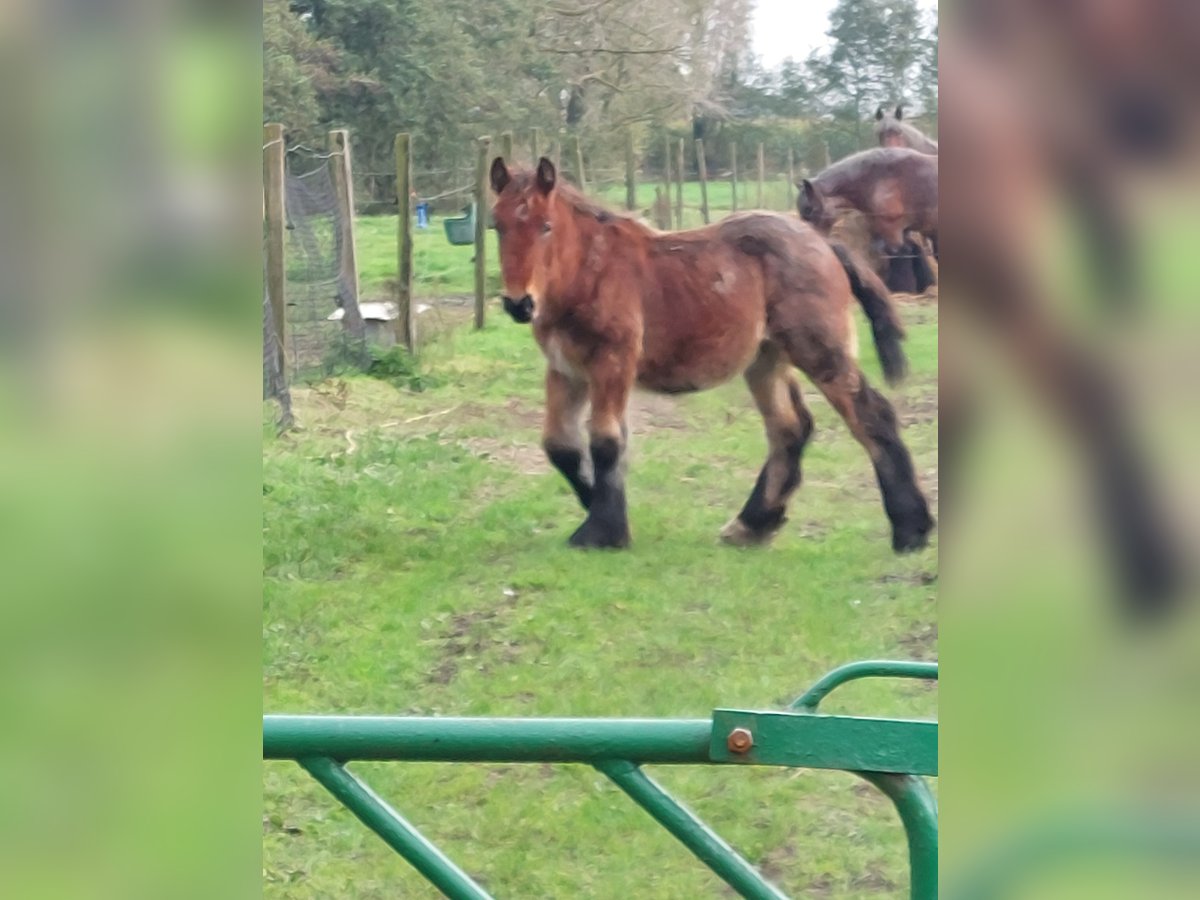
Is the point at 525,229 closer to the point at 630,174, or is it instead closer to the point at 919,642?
the point at 630,174

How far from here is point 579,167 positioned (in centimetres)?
150

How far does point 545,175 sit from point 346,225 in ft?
0.95

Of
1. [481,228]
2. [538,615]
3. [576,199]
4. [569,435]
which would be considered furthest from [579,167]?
[538,615]

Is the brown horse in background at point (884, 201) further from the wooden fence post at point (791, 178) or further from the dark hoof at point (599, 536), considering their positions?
the dark hoof at point (599, 536)

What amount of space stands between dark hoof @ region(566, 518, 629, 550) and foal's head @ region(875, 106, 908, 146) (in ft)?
2.12

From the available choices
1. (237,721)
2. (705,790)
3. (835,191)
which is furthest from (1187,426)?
(705,790)

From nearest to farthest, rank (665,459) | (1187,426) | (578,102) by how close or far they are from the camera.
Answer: (1187,426), (578,102), (665,459)

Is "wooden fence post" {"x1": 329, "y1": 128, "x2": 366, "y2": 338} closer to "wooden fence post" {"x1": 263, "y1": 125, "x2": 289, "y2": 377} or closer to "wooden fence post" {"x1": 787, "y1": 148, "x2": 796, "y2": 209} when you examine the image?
"wooden fence post" {"x1": 263, "y1": 125, "x2": 289, "y2": 377}

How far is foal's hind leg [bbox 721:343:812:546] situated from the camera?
1.55 m

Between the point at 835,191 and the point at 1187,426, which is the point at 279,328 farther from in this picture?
the point at 1187,426

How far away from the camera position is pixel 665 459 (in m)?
1.61

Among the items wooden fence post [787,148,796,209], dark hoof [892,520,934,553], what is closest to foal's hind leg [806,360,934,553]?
dark hoof [892,520,934,553]

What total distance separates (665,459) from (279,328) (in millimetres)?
583

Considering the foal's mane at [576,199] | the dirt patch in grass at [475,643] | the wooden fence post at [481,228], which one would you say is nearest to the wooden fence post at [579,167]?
the foal's mane at [576,199]
